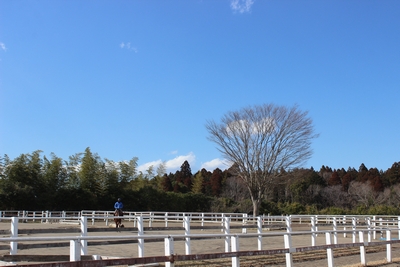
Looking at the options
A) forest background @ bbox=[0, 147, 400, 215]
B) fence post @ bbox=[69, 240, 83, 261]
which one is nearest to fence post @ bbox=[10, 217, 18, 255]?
fence post @ bbox=[69, 240, 83, 261]

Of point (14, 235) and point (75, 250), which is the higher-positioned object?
point (14, 235)

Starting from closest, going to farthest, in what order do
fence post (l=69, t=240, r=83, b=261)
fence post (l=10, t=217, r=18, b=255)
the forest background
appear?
fence post (l=69, t=240, r=83, b=261)
fence post (l=10, t=217, r=18, b=255)
the forest background

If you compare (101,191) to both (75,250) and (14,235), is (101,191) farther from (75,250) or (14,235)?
(75,250)

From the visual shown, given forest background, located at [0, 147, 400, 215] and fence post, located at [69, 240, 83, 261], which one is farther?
forest background, located at [0, 147, 400, 215]

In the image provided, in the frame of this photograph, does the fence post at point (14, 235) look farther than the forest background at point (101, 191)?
No

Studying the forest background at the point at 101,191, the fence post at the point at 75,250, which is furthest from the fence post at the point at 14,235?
the forest background at the point at 101,191

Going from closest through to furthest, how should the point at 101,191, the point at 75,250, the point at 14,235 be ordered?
the point at 75,250 → the point at 14,235 → the point at 101,191

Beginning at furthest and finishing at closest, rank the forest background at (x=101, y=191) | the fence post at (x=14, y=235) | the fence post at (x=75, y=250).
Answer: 1. the forest background at (x=101, y=191)
2. the fence post at (x=14, y=235)
3. the fence post at (x=75, y=250)

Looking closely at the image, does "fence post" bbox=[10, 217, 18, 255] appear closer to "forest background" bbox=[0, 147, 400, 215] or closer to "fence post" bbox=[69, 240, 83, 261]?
"fence post" bbox=[69, 240, 83, 261]

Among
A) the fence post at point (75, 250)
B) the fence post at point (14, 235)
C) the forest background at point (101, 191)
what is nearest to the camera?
the fence post at point (75, 250)

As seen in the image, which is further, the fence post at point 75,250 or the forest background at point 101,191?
the forest background at point 101,191

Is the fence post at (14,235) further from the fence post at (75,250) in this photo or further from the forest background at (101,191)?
the forest background at (101,191)

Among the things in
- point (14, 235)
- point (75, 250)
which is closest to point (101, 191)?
point (14, 235)

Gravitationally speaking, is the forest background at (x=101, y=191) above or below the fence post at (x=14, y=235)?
above
